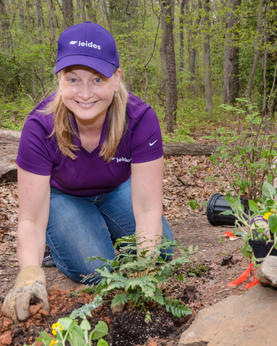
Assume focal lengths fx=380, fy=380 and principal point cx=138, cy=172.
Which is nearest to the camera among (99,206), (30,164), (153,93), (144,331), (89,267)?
(144,331)

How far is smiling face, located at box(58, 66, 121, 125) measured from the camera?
2.12m

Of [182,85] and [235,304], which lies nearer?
[235,304]

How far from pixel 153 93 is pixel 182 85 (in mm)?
5428

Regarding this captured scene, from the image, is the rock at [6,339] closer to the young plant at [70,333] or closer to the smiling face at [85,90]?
the young plant at [70,333]

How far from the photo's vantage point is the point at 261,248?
172 centimetres

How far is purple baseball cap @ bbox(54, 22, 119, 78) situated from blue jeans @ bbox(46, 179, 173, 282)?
107cm

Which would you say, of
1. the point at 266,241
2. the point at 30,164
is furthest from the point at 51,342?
the point at 30,164

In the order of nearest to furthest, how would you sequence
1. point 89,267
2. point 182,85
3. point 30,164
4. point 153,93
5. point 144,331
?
point 144,331, point 30,164, point 89,267, point 153,93, point 182,85

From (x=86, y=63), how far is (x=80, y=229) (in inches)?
46.9

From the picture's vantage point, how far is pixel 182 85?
64.0 feet

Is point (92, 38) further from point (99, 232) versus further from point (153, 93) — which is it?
point (153, 93)

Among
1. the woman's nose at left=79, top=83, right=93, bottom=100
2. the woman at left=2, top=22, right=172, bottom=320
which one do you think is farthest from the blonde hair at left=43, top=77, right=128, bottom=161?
the woman's nose at left=79, top=83, right=93, bottom=100

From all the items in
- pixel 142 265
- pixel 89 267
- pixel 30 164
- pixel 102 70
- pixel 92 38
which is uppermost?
pixel 92 38

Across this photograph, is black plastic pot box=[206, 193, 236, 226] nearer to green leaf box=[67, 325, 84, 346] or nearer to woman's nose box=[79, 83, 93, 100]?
woman's nose box=[79, 83, 93, 100]
